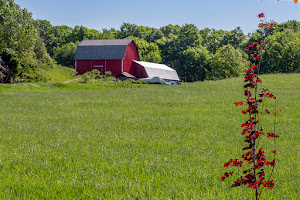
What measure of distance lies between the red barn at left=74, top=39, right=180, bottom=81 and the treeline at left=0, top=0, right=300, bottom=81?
8.08 metres

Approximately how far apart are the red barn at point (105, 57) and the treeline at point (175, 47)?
25.5 feet

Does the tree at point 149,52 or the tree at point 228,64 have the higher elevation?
the tree at point 149,52

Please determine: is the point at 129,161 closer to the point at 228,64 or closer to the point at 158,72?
the point at 158,72

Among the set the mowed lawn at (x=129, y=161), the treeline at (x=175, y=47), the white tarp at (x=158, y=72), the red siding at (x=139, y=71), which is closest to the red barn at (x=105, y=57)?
the red siding at (x=139, y=71)

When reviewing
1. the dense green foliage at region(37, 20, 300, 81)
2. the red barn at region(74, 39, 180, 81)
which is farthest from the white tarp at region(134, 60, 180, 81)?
the dense green foliage at region(37, 20, 300, 81)

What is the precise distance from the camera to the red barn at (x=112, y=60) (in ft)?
238

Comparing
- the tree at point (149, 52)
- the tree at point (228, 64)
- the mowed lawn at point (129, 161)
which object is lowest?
the mowed lawn at point (129, 161)

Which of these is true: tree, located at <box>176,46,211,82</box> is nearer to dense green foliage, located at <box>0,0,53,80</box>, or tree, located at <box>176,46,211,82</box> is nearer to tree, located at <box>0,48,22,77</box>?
dense green foliage, located at <box>0,0,53,80</box>

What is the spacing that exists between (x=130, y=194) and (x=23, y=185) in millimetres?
2133

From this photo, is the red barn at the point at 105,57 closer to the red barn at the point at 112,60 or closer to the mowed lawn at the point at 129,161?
the red barn at the point at 112,60

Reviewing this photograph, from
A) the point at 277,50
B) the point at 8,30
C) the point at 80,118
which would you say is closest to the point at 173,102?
the point at 80,118

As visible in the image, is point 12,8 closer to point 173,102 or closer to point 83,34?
point 173,102

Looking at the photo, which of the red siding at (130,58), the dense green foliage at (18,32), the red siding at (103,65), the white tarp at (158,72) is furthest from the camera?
the white tarp at (158,72)

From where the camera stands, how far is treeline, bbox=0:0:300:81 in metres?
52.2
